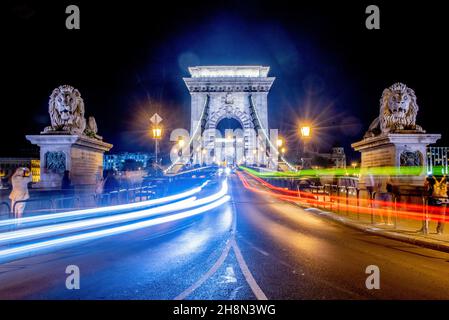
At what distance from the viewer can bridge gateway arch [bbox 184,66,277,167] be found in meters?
83.7

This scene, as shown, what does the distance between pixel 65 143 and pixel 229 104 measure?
70.9 meters

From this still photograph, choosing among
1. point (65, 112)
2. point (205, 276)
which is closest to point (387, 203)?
point (205, 276)

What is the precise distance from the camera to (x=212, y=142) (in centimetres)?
8800

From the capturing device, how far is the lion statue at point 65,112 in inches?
669

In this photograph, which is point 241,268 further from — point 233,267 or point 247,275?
point 247,275

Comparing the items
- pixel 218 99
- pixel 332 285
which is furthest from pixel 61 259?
pixel 218 99

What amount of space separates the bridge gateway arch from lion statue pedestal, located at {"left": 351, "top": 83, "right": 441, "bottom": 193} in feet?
216

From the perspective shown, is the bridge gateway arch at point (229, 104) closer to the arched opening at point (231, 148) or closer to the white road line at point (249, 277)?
the arched opening at point (231, 148)

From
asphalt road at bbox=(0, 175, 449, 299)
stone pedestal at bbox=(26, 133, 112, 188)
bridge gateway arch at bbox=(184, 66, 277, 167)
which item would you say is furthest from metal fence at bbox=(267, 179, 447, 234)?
bridge gateway arch at bbox=(184, 66, 277, 167)

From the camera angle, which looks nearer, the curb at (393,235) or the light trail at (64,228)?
the light trail at (64,228)

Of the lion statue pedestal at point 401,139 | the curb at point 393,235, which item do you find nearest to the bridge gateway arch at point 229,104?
the lion statue pedestal at point 401,139

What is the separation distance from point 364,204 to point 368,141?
134 inches

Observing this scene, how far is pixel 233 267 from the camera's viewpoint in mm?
6027
